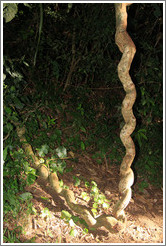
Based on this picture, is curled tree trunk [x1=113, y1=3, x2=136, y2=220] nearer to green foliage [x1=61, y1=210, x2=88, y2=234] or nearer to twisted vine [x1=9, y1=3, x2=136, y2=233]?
twisted vine [x1=9, y1=3, x2=136, y2=233]

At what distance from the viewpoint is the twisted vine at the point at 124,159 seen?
6.40 ft

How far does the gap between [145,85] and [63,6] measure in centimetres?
182

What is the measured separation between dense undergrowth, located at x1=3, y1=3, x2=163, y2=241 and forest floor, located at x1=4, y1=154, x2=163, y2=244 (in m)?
0.19

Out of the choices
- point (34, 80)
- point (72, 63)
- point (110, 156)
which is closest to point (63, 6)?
Answer: point (72, 63)

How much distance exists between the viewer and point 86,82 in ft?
13.5

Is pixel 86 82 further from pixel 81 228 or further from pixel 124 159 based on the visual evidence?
pixel 81 228

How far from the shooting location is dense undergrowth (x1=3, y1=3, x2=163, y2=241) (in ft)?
11.0

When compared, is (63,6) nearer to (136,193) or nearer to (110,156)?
(110,156)

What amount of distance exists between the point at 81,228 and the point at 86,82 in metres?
2.47

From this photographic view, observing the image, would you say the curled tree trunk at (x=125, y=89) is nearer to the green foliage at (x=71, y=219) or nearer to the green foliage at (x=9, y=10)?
the green foliage at (x=71, y=219)

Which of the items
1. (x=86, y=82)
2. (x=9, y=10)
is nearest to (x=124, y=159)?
(x=9, y=10)

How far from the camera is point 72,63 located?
3.97m

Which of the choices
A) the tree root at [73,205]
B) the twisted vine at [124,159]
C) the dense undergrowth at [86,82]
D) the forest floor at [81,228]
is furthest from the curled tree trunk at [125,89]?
the dense undergrowth at [86,82]

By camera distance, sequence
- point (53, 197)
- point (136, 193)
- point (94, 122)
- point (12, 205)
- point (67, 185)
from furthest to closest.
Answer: point (94, 122) < point (136, 193) < point (67, 185) < point (53, 197) < point (12, 205)
